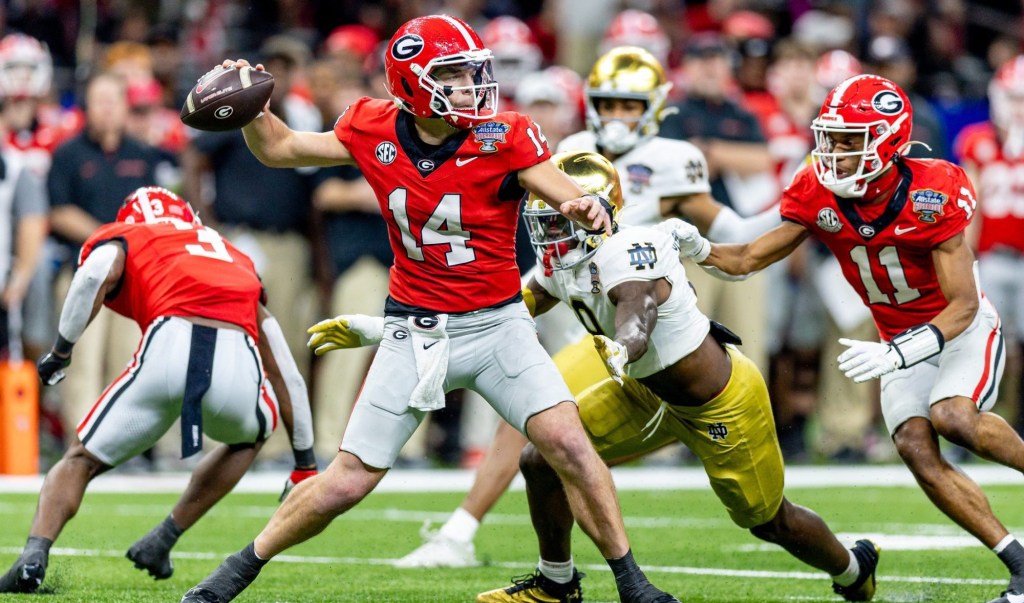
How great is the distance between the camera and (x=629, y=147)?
6.96 m

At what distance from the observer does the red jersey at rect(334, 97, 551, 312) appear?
194 inches

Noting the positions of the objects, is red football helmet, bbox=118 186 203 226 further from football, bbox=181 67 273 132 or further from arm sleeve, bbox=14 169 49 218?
arm sleeve, bbox=14 169 49 218

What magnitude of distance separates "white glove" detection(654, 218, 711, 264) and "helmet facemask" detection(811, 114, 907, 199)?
1.52 feet

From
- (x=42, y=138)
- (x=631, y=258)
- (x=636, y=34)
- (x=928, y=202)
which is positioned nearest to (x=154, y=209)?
(x=631, y=258)

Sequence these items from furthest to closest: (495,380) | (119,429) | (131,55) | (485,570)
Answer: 1. (131,55)
2. (485,570)
3. (119,429)
4. (495,380)

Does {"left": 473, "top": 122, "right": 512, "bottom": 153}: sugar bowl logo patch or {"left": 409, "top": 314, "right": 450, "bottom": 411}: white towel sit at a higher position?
{"left": 473, "top": 122, "right": 512, "bottom": 153}: sugar bowl logo patch

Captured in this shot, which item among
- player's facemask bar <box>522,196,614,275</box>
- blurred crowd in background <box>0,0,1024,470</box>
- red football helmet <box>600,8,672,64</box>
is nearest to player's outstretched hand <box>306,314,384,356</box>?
player's facemask bar <box>522,196,614,275</box>

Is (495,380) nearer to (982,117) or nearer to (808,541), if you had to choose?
(808,541)

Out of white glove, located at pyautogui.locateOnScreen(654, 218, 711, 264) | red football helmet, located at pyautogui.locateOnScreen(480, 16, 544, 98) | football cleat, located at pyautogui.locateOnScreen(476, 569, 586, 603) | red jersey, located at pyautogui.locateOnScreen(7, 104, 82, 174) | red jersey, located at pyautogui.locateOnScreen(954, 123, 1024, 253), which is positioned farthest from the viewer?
red football helmet, located at pyautogui.locateOnScreen(480, 16, 544, 98)

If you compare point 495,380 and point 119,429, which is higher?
point 495,380

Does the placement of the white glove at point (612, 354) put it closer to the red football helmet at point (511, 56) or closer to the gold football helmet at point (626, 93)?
the gold football helmet at point (626, 93)

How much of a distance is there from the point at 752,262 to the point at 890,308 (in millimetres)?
510

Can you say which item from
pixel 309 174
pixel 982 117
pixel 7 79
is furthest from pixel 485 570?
pixel 982 117

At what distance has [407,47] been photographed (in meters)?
5.02
